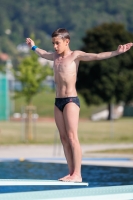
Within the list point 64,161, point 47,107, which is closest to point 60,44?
point 64,161

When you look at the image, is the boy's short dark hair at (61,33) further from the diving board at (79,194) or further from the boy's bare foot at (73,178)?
the diving board at (79,194)

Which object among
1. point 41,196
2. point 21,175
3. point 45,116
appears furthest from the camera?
point 45,116

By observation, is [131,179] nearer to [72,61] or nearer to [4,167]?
[4,167]

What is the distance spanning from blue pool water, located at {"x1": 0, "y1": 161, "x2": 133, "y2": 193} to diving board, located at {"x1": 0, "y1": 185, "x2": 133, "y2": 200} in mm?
6137

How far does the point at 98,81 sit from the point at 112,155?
5981 cm

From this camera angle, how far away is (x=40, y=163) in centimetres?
1775

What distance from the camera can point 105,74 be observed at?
8119 cm

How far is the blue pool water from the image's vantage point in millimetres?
14472

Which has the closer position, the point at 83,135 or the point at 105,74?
the point at 83,135

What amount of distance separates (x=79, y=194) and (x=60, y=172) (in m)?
8.31

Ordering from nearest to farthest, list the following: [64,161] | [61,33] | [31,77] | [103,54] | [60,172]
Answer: [103,54], [61,33], [60,172], [64,161], [31,77]

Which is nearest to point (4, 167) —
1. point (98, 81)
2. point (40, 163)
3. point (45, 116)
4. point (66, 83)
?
point (40, 163)

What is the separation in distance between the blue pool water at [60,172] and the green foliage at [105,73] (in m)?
→ 59.8

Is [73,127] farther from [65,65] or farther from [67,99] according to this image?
[65,65]
